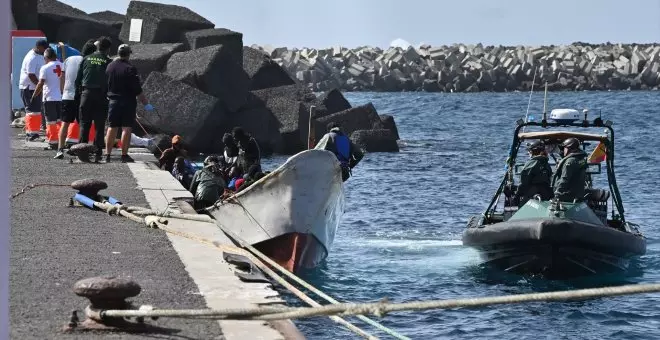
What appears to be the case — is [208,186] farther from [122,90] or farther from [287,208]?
[122,90]

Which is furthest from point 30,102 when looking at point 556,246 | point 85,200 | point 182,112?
point 556,246

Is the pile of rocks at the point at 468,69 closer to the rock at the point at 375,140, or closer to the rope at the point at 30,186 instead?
the rock at the point at 375,140

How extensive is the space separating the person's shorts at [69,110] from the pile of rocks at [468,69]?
79.0 meters

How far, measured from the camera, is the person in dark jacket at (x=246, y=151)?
54.5 feet

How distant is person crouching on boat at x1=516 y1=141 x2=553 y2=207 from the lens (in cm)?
1689

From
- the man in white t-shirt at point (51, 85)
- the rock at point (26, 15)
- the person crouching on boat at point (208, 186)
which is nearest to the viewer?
the person crouching on boat at point (208, 186)

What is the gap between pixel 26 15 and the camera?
32.8 m

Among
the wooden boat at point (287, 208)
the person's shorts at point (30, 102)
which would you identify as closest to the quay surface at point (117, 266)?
the wooden boat at point (287, 208)

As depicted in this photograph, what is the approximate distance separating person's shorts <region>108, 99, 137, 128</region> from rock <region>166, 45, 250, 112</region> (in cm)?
1441

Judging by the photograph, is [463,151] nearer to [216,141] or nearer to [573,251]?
[216,141]

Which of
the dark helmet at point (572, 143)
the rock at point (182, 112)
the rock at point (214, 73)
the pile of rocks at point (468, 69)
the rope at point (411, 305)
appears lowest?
the pile of rocks at point (468, 69)

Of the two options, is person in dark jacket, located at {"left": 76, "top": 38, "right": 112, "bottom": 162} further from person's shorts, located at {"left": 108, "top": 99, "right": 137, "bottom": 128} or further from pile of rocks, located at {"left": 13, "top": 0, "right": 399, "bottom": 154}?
pile of rocks, located at {"left": 13, "top": 0, "right": 399, "bottom": 154}

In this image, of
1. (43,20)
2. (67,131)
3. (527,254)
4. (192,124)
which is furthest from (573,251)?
(43,20)

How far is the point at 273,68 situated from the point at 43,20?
26.6 feet
